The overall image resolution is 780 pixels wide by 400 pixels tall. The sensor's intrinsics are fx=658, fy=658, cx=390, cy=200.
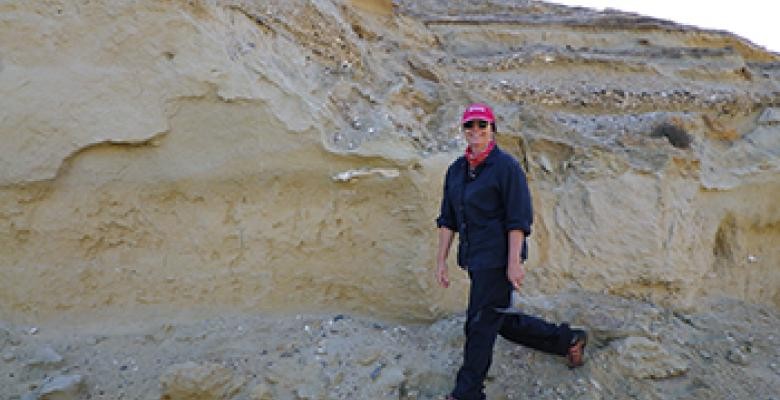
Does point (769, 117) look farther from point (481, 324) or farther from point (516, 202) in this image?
point (481, 324)

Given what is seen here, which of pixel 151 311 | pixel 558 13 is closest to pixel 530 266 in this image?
pixel 151 311

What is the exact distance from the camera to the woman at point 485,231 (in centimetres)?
334

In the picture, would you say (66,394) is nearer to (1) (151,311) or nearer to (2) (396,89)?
(1) (151,311)

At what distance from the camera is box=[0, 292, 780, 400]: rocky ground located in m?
3.73

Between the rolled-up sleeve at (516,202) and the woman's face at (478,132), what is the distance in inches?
7.9

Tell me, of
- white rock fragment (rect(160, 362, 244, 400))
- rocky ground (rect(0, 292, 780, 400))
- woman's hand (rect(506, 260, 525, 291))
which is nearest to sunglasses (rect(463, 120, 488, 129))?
woman's hand (rect(506, 260, 525, 291))

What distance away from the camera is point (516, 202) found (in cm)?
333

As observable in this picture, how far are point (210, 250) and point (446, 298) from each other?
1.59 m

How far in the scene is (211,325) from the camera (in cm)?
418

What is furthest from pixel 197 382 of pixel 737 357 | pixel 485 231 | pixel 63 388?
pixel 737 357

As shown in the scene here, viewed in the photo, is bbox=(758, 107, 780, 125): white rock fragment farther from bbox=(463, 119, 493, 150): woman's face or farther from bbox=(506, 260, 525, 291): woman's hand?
bbox=(506, 260, 525, 291): woman's hand

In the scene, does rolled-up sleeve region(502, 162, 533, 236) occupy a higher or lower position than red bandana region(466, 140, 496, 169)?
lower

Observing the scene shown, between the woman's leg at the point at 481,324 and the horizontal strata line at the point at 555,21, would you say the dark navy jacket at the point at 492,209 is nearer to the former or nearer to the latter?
the woman's leg at the point at 481,324

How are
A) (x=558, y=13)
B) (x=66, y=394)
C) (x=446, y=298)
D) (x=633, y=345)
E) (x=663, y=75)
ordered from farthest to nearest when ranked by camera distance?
1. (x=558, y=13)
2. (x=663, y=75)
3. (x=446, y=298)
4. (x=633, y=345)
5. (x=66, y=394)
